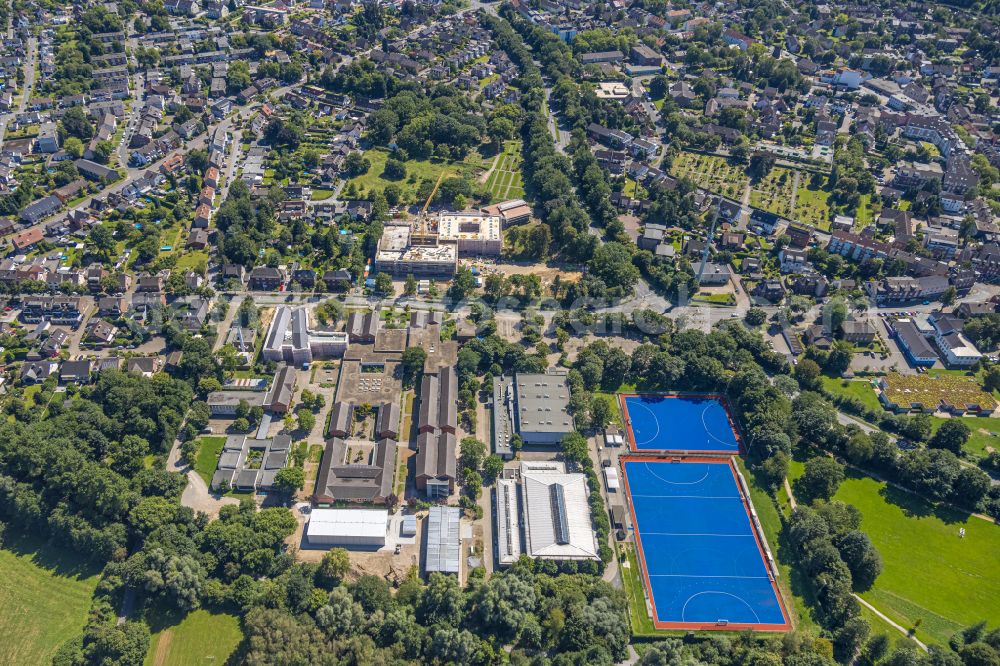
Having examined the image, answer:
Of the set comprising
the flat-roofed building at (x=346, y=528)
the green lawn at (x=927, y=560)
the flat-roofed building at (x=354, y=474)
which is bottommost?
the green lawn at (x=927, y=560)

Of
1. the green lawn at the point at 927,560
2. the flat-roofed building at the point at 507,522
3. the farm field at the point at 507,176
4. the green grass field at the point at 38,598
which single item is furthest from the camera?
the farm field at the point at 507,176

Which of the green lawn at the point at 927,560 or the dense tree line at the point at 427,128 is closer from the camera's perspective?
the green lawn at the point at 927,560

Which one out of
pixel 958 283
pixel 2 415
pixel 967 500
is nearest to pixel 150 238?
pixel 2 415

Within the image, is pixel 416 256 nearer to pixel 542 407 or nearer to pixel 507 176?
pixel 507 176

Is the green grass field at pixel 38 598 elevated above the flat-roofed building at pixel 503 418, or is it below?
below

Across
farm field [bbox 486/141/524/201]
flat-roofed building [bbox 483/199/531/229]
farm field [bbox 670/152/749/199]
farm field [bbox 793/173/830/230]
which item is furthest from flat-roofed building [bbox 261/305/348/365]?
farm field [bbox 793/173/830/230]

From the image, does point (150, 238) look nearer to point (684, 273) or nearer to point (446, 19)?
point (684, 273)

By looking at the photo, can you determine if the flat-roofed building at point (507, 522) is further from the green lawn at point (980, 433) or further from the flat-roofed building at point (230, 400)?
the green lawn at point (980, 433)

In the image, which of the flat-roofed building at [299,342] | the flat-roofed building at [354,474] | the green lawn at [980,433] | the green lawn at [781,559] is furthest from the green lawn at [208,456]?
the green lawn at [980,433]

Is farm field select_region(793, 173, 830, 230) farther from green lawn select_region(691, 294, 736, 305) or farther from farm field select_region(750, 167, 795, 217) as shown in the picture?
green lawn select_region(691, 294, 736, 305)
